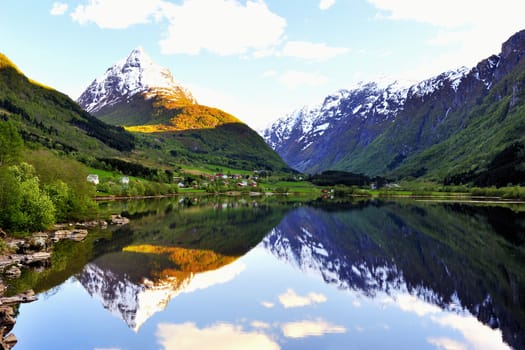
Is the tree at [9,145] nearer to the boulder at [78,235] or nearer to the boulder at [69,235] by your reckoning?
the boulder at [69,235]

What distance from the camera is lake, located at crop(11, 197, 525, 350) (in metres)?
26.8

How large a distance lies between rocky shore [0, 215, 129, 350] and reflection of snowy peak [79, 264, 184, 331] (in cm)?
508

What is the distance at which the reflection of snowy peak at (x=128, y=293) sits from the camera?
102 feet

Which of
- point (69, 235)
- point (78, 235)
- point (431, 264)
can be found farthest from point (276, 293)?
point (69, 235)

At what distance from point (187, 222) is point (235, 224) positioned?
9529 mm

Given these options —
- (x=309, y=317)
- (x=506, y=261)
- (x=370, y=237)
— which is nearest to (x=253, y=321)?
(x=309, y=317)

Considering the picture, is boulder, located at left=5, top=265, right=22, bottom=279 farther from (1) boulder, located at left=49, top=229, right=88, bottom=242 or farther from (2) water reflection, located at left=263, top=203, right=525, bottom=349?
(2) water reflection, located at left=263, top=203, right=525, bottom=349

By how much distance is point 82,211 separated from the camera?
73.1 meters

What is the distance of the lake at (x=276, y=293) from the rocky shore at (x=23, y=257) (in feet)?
2.98

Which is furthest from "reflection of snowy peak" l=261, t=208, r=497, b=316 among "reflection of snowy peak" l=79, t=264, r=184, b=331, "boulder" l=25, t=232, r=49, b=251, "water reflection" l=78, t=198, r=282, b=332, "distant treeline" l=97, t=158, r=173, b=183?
"distant treeline" l=97, t=158, r=173, b=183

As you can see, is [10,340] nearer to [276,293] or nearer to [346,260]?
[276,293]

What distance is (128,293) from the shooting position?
35.8 m

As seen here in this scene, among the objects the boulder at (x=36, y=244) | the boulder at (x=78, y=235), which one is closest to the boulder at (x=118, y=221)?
the boulder at (x=78, y=235)

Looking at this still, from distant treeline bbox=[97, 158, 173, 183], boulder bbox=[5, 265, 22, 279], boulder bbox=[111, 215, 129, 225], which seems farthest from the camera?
distant treeline bbox=[97, 158, 173, 183]
